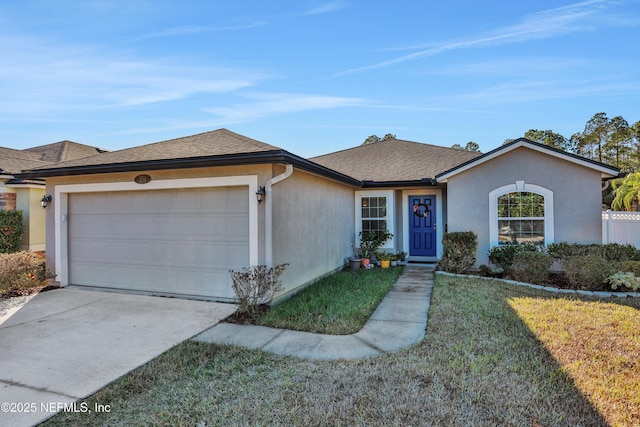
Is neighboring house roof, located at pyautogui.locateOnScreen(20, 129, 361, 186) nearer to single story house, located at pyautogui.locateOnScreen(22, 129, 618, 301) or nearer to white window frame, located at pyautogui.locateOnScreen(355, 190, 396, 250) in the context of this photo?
single story house, located at pyautogui.locateOnScreen(22, 129, 618, 301)

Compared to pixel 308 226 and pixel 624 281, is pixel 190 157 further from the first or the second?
pixel 624 281

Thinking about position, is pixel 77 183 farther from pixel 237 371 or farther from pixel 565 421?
pixel 565 421

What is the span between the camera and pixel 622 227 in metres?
11.2

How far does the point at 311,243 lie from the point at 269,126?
782 centimetres

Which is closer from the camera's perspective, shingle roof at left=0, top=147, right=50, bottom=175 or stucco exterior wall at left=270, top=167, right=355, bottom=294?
stucco exterior wall at left=270, top=167, right=355, bottom=294

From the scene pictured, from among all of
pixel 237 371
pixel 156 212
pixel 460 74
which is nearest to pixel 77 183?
pixel 156 212

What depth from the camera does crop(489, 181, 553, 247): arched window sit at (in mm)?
9133

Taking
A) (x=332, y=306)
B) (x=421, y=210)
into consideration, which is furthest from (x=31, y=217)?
(x=421, y=210)

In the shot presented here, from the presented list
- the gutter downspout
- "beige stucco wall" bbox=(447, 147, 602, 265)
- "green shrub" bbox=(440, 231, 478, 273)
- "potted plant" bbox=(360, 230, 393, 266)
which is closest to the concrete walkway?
the gutter downspout

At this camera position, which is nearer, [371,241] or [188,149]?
[188,149]

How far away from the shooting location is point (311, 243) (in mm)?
8219

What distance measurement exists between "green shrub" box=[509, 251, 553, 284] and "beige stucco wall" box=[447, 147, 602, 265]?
3.86 feet

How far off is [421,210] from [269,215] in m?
6.91

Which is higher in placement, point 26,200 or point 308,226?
point 26,200
